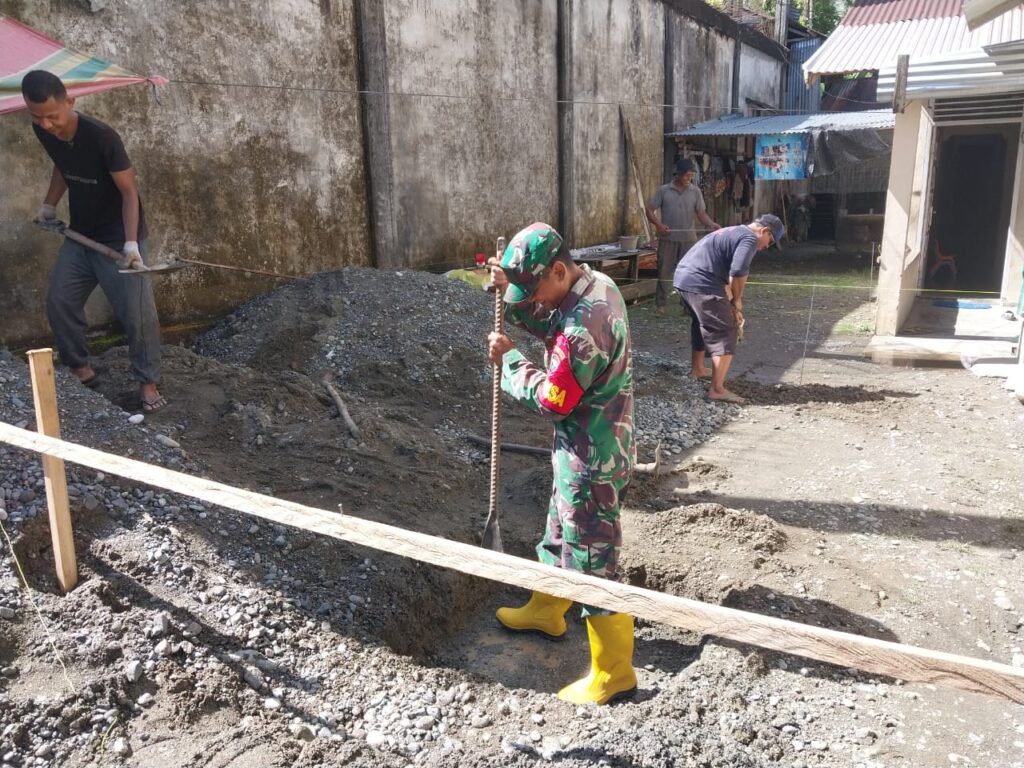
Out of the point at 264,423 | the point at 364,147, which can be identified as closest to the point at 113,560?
the point at 264,423

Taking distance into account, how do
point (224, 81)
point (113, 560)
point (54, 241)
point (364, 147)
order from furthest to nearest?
point (364, 147), point (224, 81), point (54, 241), point (113, 560)

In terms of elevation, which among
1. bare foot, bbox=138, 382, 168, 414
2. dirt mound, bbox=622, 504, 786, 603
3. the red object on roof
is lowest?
dirt mound, bbox=622, 504, 786, 603

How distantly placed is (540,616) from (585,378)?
55.6 inches

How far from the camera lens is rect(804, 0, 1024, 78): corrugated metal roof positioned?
353 inches

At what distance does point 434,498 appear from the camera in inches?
181

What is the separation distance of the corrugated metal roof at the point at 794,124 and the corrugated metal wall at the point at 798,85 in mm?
6136

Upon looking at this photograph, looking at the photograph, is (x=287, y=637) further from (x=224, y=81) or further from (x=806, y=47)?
(x=806, y=47)

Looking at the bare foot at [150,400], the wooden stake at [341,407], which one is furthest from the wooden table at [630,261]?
the bare foot at [150,400]

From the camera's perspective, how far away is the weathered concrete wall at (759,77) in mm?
18656

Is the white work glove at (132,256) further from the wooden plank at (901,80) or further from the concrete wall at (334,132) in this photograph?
the wooden plank at (901,80)

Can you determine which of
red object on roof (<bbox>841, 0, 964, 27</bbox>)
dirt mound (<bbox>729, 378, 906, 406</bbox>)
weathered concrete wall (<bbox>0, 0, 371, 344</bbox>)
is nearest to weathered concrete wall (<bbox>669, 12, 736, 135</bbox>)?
red object on roof (<bbox>841, 0, 964, 27</bbox>)

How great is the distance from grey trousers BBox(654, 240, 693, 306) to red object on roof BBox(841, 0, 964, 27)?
415 cm

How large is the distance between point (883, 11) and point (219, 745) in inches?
493

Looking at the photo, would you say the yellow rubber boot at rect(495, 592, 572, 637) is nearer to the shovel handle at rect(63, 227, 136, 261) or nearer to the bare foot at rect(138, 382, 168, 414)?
the bare foot at rect(138, 382, 168, 414)
